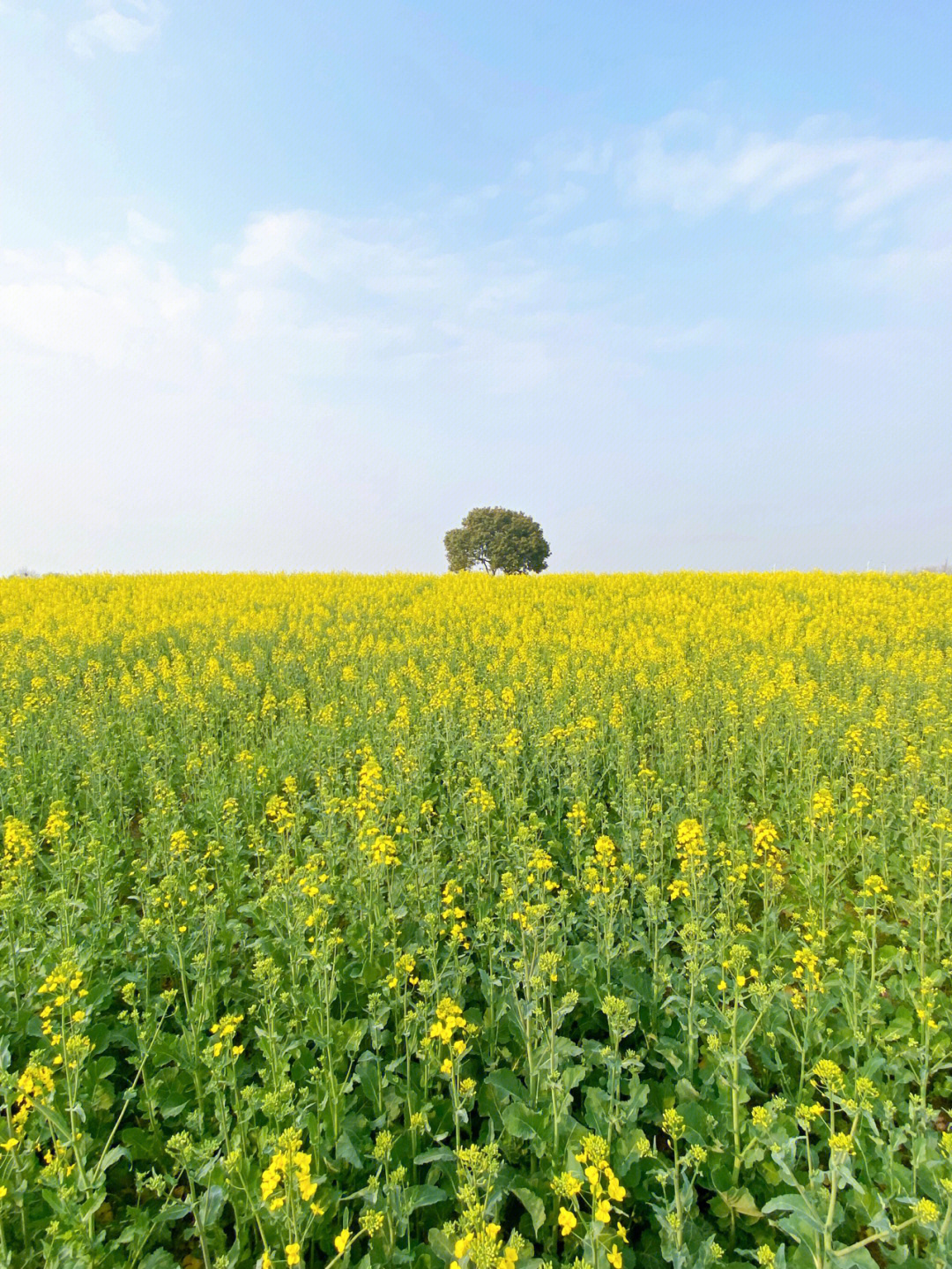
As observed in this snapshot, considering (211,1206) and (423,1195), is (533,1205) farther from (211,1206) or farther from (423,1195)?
(211,1206)

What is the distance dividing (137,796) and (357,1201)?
5618 millimetres

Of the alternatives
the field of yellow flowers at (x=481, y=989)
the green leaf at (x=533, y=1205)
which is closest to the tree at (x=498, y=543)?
the field of yellow flowers at (x=481, y=989)

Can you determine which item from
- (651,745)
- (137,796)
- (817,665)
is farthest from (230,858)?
(817,665)

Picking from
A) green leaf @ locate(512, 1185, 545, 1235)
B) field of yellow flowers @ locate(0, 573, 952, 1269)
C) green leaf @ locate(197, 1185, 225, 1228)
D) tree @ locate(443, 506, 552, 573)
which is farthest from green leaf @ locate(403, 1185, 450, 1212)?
tree @ locate(443, 506, 552, 573)

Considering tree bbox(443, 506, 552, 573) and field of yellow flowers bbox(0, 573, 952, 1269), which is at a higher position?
tree bbox(443, 506, 552, 573)

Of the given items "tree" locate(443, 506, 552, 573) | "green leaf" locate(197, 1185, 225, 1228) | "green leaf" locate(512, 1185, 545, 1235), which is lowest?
"green leaf" locate(512, 1185, 545, 1235)

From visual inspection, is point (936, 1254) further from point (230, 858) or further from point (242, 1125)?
point (230, 858)

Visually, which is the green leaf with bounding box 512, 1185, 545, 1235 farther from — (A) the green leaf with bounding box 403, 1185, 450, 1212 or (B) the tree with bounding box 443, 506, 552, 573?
(B) the tree with bounding box 443, 506, 552, 573

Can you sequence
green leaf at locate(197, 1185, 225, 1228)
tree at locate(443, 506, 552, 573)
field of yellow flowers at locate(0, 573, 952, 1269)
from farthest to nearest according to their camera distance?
tree at locate(443, 506, 552, 573), field of yellow flowers at locate(0, 573, 952, 1269), green leaf at locate(197, 1185, 225, 1228)

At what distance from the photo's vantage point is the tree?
62094mm

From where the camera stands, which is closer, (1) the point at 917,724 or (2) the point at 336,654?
(1) the point at 917,724

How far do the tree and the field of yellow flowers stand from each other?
53.2 m

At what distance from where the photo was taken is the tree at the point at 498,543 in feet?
204

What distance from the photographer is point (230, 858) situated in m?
5.38
